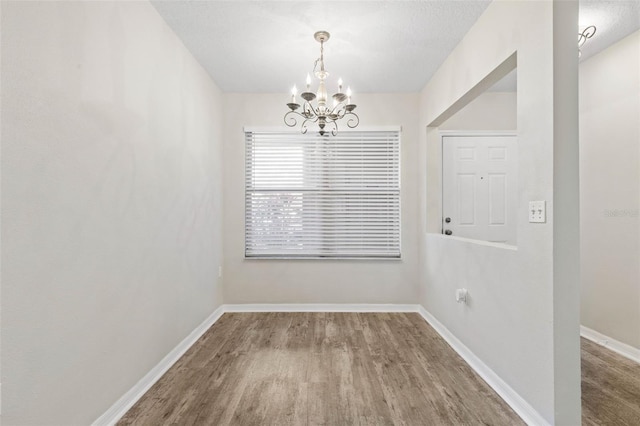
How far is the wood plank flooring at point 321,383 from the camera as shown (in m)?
1.79

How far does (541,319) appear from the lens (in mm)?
1701

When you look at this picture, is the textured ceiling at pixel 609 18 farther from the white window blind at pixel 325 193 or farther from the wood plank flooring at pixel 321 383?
the wood plank flooring at pixel 321 383

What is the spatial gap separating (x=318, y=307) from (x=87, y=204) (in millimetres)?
2739

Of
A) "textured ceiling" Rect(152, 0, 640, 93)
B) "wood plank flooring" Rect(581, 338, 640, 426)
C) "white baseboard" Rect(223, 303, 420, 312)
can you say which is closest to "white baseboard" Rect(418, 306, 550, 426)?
"wood plank flooring" Rect(581, 338, 640, 426)

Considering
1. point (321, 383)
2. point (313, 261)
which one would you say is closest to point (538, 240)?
point (321, 383)

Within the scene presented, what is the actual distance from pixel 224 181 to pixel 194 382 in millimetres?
2267

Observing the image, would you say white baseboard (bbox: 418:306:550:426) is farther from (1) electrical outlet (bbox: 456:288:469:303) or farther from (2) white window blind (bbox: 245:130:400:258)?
(2) white window blind (bbox: 245:130:400:258)

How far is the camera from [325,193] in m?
3.79

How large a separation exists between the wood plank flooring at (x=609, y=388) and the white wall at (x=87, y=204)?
2.68 metres

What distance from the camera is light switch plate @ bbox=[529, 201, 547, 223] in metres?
1.67

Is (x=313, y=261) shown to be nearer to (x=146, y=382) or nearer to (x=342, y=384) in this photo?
(x=342, y=384)

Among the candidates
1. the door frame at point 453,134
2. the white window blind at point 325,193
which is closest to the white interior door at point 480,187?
the door frame at point 453,134

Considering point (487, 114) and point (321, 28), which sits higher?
point (321, 28)

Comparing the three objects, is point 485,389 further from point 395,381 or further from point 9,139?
point 9,139
